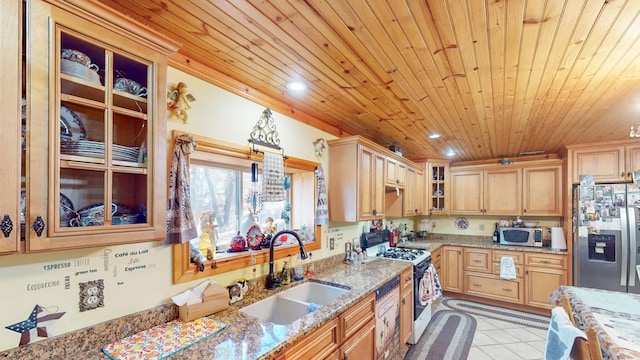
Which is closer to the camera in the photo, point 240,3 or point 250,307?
point 240,3

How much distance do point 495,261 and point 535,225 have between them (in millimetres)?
941

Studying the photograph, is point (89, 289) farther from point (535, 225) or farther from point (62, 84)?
point (535, 225)

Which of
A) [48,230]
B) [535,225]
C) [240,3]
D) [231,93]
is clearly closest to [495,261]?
[535,225]

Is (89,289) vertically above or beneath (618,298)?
above

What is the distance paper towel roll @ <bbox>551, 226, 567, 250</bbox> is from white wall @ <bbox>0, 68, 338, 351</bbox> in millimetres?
4224

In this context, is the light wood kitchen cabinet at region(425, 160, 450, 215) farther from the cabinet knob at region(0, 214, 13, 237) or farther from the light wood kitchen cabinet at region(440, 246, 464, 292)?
the cabinet knob at region(0, 214, 13, 237)

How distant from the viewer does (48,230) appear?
88cm

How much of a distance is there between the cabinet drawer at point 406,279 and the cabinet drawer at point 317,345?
1.23m

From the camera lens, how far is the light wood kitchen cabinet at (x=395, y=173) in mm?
3277

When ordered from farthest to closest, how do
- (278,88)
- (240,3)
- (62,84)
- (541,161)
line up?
(541,161) < (278,88) < (240,3) < (62,84)

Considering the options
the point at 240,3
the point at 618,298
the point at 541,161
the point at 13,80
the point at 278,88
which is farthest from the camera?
the point at 541,161

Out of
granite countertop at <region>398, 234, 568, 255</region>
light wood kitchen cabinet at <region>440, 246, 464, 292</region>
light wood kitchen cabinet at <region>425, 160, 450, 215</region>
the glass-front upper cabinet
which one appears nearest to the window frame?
the glass-front upper cabinet

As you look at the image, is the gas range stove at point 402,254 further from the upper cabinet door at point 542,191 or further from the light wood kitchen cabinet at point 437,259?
the upper cabinet door at point 542,191

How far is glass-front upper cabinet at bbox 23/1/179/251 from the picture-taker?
0.87 m
